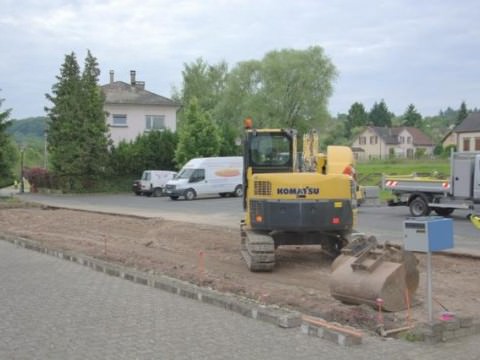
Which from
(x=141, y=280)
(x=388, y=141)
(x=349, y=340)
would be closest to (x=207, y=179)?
(x=141, y=280)

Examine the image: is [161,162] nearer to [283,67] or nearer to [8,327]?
[283,67]

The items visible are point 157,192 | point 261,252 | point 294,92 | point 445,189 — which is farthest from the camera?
point 294,92

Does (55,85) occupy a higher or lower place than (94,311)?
higher

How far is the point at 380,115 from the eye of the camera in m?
175

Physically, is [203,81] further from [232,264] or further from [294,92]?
[232,264]

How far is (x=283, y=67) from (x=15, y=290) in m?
66.1

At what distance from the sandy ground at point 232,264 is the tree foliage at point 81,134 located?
26591 millimetres

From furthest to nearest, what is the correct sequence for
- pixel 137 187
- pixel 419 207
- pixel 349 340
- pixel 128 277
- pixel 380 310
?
pixel 137 187 < pixel 419 207 < pixel 128 277 < pixel 380 310 < pixel 349 340

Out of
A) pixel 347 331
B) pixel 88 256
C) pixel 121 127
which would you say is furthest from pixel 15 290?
pixel 121 127

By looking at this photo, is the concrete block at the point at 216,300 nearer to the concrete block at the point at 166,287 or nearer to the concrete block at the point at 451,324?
the concrete block at the point at 166,287

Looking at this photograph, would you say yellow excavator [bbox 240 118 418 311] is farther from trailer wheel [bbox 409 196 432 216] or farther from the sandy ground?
trailer wheel [bbox 409 196 432 216]

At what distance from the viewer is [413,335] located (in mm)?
7203

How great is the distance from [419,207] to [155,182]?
26082 mm

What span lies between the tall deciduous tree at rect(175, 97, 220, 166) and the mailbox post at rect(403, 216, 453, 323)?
145ft
